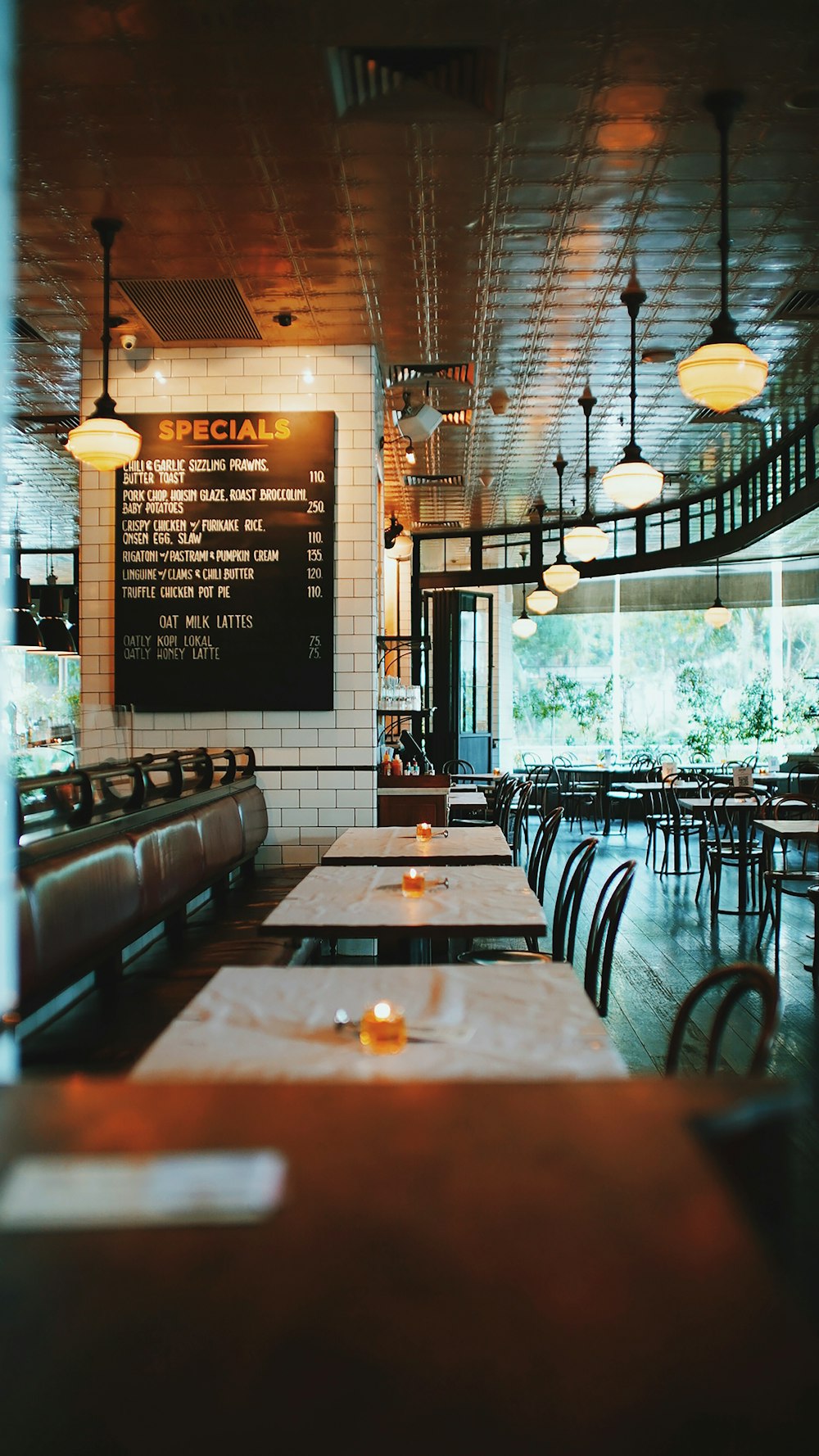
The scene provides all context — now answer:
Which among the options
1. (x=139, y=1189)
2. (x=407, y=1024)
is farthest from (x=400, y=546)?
(x=139, y=1189)

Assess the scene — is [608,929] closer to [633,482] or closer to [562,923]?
[562,923]

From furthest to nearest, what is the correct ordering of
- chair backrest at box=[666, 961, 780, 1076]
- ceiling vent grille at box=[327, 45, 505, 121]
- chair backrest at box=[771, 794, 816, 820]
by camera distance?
chair backrest at box=[771, 794, 816, 820], ceiling vent grille at box=[327, 45, 505, 121], chair backrest at box=[666, 961, 780, 1076]

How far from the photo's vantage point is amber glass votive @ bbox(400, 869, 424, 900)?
11.9ft

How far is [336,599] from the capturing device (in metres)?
6.71

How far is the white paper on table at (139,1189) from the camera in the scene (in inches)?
47.5

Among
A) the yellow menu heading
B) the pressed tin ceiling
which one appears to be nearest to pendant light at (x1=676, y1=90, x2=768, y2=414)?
the pressed tin ceiling

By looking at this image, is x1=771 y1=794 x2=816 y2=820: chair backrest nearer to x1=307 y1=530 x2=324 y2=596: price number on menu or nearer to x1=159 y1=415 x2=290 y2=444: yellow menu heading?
x1=307 y1=530 x2=324 y2=596: price number on menu

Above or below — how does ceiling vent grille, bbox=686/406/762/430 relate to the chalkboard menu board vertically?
above

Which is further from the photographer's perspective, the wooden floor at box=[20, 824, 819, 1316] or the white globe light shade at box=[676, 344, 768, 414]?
the white globe light shade at box=[676, 344, 768, 414]

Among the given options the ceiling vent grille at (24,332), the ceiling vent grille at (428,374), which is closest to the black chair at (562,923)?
the ceiling vent grille at (428,374)

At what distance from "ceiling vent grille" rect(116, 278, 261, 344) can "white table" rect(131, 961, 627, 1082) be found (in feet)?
13.9

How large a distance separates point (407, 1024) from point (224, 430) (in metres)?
5.18

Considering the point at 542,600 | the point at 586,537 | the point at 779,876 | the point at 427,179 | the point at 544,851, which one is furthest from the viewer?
the point at 542,600

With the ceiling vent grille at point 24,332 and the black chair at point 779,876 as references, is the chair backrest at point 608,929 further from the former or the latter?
the ceiling vent grille at point 24,332
